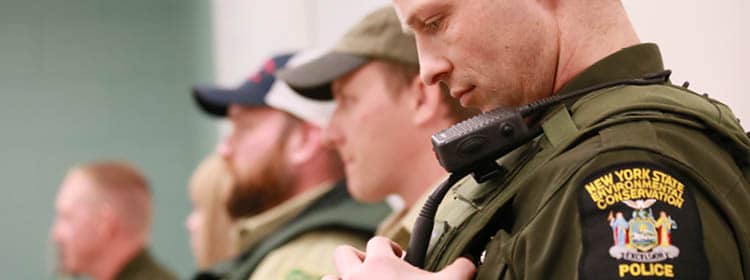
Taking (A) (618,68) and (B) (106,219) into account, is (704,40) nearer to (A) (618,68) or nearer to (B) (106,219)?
(A) (618,68)

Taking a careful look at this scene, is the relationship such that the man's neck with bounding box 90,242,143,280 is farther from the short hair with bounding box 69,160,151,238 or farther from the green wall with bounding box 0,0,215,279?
the green wall with bounding box 0,0,215,279

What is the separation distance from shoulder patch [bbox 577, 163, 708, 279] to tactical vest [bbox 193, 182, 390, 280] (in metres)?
1.61

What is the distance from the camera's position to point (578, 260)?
107 cm

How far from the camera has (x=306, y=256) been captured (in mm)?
2613

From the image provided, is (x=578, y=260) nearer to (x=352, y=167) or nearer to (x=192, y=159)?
(x=352, y=167)

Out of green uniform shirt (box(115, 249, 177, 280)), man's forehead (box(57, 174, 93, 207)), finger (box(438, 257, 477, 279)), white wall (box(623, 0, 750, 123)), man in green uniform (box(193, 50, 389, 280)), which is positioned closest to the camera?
finger (box(438, 257, 477, 279))

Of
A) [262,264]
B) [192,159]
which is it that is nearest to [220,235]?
[262,264]

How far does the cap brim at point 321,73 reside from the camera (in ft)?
7.73

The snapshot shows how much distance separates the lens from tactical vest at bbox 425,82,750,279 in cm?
114

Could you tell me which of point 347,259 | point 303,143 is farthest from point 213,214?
point 347,259

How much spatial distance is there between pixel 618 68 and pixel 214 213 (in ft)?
9.07

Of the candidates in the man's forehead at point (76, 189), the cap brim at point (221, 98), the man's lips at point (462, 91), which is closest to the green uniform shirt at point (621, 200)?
the man's lips at point (462, 91)

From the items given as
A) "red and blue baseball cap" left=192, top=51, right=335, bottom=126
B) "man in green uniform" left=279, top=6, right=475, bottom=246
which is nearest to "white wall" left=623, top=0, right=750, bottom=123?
"man in green uniform" left=279, top=6, right=475, bottom=246

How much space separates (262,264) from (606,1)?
64.7 inches
